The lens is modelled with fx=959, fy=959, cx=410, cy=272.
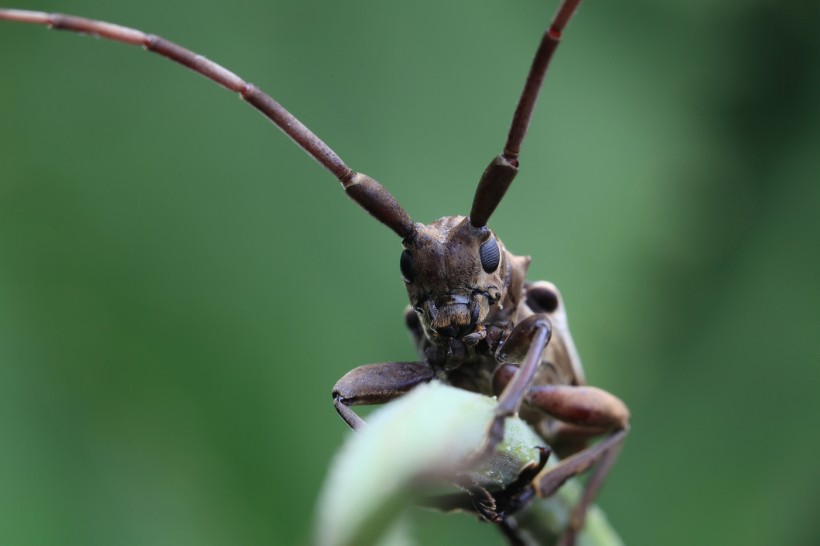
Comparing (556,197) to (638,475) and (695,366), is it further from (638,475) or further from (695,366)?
(638,475)

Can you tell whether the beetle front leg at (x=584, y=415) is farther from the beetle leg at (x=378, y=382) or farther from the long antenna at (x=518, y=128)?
the long antenna at (x=518, y=128)

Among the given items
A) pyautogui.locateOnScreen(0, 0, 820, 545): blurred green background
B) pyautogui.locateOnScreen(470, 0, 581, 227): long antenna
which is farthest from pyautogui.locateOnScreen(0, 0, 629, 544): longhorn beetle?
pyautogui.locateOnScreen(0, 0, 820, 545): blurred green background

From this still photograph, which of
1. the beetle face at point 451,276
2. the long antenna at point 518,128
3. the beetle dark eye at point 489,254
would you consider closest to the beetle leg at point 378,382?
the beetle face at point 451,276

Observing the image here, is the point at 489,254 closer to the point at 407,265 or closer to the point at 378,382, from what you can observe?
the point at 407,265

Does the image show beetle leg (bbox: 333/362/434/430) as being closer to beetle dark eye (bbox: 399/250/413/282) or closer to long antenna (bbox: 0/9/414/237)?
beetle dark eye (bbox: 399/250/413/282)

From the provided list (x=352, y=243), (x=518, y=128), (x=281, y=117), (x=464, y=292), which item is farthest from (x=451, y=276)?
(x=352, y=243)
